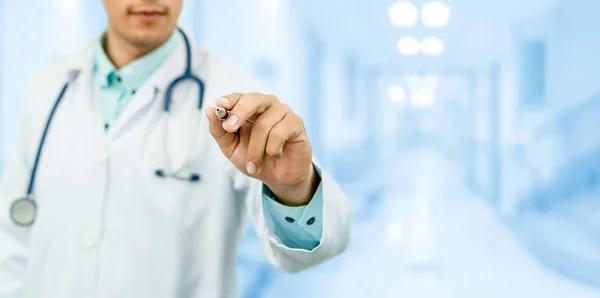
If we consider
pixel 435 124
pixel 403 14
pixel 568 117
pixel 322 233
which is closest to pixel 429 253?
pixel 435 124

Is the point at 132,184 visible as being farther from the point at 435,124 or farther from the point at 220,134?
the point at 435,124

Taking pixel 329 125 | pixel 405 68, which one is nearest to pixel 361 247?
pixel 329 125

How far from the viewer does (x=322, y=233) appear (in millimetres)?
581

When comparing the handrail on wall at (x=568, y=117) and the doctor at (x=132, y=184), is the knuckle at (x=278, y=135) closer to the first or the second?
the doctor at (x=132, y=184)

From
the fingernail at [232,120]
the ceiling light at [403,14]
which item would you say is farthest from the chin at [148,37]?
the ceiling light at [403,14]

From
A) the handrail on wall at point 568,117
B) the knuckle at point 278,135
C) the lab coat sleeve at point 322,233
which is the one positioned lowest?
the handrail on wall at point 568,117

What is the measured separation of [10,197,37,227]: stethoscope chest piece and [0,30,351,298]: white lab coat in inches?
0.4

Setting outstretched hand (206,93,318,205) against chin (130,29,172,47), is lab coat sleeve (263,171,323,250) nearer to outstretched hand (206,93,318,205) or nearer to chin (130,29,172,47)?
outstretched hand (206,93,318,205)

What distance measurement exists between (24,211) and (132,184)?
0.55 feet

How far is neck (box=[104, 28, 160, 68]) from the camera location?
2.51ft

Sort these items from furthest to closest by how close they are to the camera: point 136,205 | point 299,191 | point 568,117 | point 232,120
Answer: point 568,117, point 136,205, point 299,191, point 232,120

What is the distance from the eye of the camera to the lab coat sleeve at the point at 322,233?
58cm

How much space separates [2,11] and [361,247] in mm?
1247

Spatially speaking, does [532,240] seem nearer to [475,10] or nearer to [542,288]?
[542,288]
